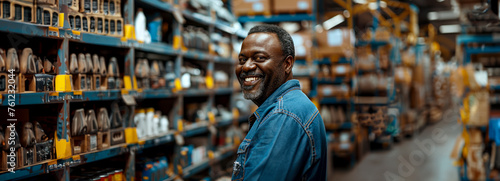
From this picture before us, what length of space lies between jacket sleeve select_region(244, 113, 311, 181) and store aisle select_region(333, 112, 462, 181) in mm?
4490

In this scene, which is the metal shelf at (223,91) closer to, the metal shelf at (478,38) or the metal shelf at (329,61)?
the metal shelf at (329,61)

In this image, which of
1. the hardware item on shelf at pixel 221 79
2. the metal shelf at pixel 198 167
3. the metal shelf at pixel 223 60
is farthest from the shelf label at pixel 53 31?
the hardware item on shelf at pixel 221 79

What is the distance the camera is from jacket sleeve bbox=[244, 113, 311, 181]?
63.7 inches

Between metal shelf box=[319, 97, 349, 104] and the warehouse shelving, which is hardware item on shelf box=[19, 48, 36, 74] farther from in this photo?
metal shelf box=[319, 97, 349, 104]

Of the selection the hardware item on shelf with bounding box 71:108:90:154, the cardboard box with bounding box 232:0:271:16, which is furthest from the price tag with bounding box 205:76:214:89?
the hardware item on shelf with bounding box 71:108:90:154

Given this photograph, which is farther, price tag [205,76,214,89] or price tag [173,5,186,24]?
price tag [205,76,214,89]

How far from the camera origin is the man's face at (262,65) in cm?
188

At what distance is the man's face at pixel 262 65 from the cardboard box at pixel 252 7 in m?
4.91

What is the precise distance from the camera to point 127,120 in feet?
10.9

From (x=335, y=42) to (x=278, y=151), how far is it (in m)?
6.12

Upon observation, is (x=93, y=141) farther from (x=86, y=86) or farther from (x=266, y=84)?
(x=266, y=84)

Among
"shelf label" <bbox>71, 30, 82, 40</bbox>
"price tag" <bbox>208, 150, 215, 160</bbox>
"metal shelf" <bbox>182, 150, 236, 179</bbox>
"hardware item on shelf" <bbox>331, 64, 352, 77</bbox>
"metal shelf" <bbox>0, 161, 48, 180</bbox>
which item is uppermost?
"shelf label" <bbox>71, 30, 82, 40</bbox>

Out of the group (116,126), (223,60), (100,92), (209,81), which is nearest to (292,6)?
(223,60)

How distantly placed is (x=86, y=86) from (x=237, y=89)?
360cm
